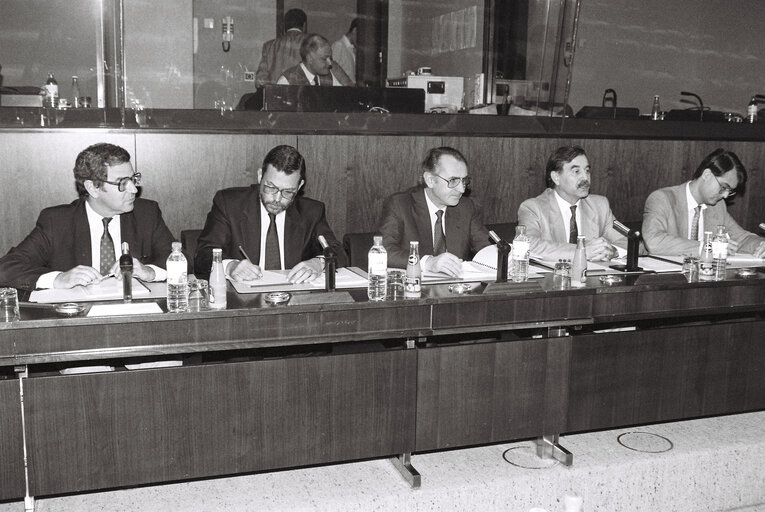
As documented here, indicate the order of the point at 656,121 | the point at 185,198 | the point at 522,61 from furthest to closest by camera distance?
the point at 522,61
the point at 656,121
the point at 185,198

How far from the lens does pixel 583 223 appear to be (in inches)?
151

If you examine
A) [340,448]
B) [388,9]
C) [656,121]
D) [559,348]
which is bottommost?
[340,448]

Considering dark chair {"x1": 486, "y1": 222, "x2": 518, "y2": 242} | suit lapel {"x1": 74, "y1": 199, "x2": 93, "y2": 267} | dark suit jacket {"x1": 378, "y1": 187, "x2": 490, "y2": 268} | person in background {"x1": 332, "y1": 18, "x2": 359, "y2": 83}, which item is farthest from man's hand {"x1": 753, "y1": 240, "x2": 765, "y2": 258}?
person in background {"x1": 332, "y1": 18, "x2": 359, "y2": 83}

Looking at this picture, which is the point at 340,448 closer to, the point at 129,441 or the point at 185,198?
the point at 129,441

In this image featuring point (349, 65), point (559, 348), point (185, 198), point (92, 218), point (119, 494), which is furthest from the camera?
point (349, 65)

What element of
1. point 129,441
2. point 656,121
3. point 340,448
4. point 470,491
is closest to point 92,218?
point 129,441

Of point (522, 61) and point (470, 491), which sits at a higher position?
point (522, 61)

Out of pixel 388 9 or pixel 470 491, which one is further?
pixel 388 9

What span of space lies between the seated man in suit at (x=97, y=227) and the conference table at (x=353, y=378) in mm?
513

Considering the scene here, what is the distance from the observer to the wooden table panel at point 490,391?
2.56m

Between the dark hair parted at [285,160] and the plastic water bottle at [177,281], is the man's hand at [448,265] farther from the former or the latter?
the plastic water bottle at [177,281]

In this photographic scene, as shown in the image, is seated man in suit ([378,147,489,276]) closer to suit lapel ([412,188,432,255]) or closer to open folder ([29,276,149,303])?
suit lapel ([412,188,432,255])

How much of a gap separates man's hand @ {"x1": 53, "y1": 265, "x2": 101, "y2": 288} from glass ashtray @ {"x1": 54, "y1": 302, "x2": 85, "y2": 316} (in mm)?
223

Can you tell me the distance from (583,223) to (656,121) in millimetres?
1262
